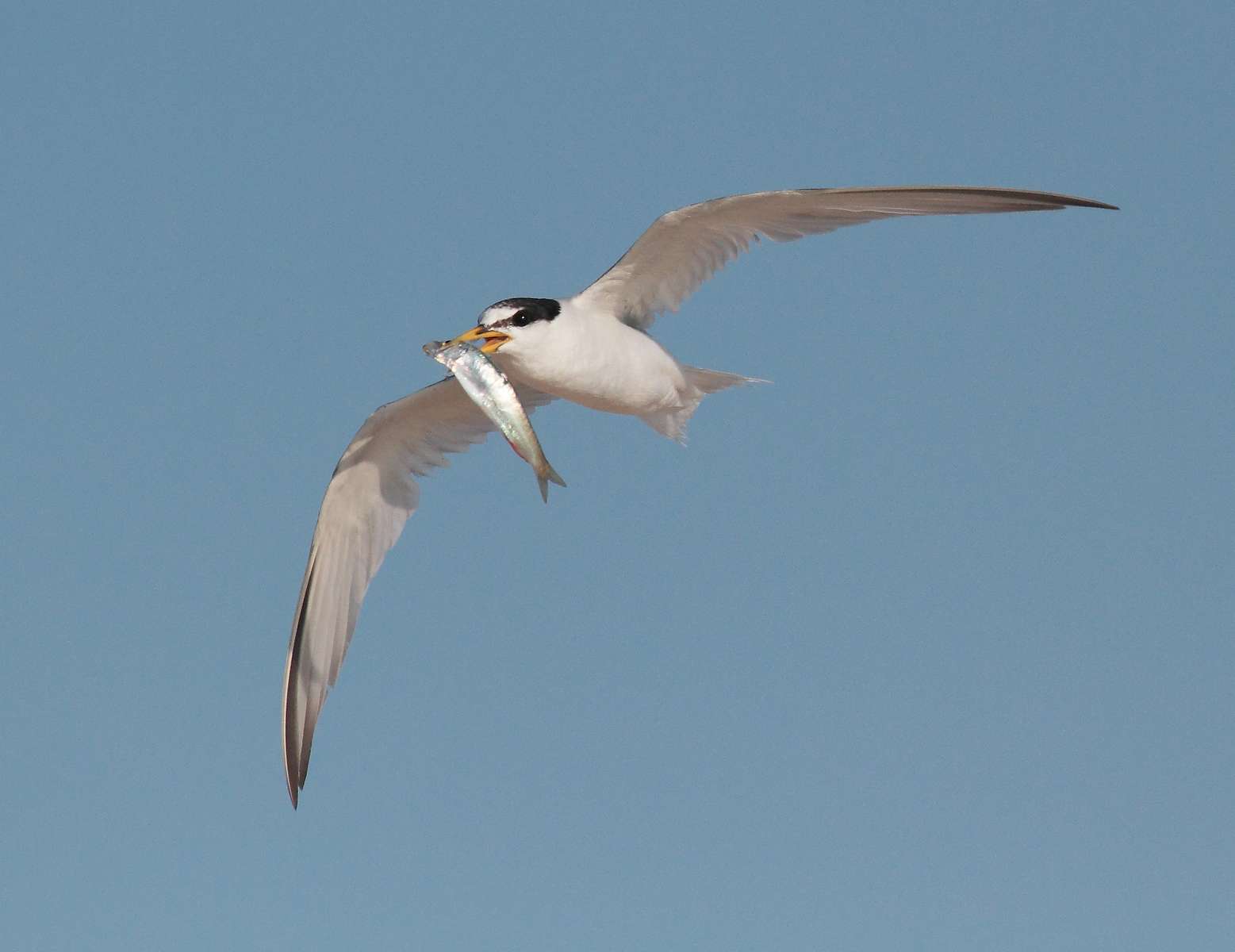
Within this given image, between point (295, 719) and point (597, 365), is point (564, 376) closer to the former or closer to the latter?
point (597, 365)

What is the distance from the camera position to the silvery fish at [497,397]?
28.2 feet

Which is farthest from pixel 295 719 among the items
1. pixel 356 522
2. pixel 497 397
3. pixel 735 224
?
pixel 735 224

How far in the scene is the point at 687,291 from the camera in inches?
420

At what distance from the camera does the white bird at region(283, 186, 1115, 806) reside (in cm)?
955

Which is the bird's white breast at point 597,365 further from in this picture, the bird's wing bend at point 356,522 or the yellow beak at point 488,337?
the bird's wing bend at point 356,522

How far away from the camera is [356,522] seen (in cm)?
1217

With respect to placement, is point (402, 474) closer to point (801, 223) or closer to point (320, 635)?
point (320, 635)

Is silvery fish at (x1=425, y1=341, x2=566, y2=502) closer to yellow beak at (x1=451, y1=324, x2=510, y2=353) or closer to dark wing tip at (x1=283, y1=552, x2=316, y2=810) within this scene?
yellow beak at (x1=451, y1=324, x2=510, y2=353)

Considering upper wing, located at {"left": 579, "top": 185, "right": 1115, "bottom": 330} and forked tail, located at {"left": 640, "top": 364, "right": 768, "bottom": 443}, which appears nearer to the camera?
upper wing, located at {"left": 579, "top": 185, "right": 1115, "bottom": 330}

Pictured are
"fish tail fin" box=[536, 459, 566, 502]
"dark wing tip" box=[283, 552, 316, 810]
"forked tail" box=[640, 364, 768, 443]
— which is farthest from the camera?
"dark wing tip" box=[283, 552, 316, 810]

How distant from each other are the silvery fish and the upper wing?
5.09 ft

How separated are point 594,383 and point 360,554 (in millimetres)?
3144

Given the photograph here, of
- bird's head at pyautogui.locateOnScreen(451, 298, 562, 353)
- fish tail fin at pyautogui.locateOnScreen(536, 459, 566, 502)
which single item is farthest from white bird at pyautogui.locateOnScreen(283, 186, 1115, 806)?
fish tail fin at pyautogui.locateOnScreen(536, 459, 566, 502)

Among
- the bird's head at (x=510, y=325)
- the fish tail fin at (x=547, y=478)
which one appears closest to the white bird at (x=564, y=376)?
the bird's head at (x=510, y=325)
